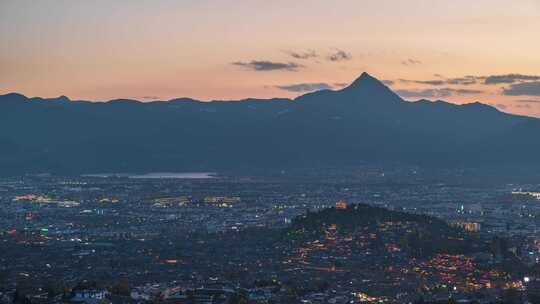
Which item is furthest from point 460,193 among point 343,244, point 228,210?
point 343,244

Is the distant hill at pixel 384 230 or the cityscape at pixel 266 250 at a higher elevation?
the distant hill at pixel 384 230

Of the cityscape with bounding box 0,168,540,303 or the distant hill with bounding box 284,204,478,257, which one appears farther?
the distant hill with bounding box 284,204,478,257

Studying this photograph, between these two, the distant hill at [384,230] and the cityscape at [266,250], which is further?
the distant hill at [384,230]

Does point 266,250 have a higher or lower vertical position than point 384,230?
lower

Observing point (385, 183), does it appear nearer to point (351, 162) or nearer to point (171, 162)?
point (351, 162)

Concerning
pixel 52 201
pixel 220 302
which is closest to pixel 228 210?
pixel 52 201

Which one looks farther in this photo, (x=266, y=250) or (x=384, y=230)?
(x=384, y=230)

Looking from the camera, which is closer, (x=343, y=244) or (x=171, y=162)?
(x=343, y=244)

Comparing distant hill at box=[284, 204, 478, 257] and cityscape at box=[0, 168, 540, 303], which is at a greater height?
distant hill at box=[284, 204, 478, 257]

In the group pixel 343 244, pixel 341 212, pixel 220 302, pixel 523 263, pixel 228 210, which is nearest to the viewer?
pixel 220 302

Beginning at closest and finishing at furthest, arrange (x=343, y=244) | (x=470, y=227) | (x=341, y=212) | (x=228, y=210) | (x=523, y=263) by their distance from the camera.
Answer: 1. (x=523, y=263)
2. (x=343, y=244)
3. (x=341, y=212)
4. (x=470, y=227)
5. (x=228, y=210)
